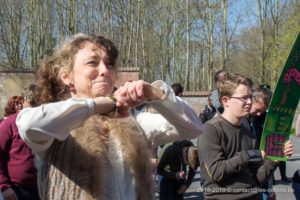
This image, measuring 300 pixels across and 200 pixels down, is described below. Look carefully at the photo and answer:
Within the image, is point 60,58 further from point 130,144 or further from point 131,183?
point 131,183

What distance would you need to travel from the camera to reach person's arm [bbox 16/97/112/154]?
67.6 inches

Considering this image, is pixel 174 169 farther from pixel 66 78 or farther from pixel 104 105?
pixel 104 105

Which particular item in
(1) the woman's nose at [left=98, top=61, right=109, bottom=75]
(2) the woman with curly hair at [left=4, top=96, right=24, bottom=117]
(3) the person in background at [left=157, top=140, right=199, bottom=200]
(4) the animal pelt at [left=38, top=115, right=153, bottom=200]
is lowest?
(3) the person in background at [left=157, top=140, right=199, bottom=200]

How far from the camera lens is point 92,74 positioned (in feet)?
6.35

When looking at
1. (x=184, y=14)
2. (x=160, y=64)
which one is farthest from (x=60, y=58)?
(x=160, y=64)

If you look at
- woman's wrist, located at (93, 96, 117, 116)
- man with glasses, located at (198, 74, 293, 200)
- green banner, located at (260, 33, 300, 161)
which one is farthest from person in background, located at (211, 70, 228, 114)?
woman's wrist, located at (93, 96, 117, 116)

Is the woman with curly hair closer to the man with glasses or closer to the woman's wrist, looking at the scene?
the man with glasses

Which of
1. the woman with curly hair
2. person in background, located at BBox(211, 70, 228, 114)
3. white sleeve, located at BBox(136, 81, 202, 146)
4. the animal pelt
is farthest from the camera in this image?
the woman with curly hair

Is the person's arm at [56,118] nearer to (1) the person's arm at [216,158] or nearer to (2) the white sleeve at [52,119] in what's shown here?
(2) the white sleeve at [52,119]

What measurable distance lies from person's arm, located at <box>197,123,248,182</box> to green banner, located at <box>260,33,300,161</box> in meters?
0.24

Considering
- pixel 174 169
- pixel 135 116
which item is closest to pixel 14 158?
pixel 174 169

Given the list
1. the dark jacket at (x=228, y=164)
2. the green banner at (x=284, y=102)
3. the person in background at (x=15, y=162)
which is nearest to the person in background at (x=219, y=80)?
the dark jacket at (x=228, y=164)

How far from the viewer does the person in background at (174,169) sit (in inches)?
213

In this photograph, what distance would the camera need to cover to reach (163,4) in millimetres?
33531
